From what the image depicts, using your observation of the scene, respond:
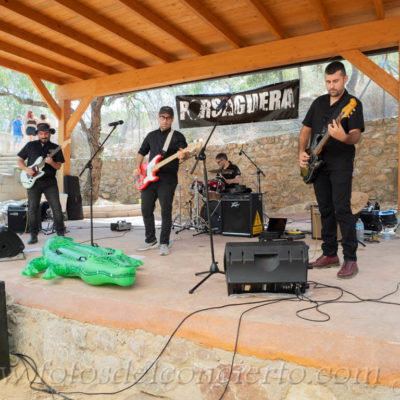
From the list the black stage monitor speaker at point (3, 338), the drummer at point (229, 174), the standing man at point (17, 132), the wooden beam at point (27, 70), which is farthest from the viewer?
the standing man at point (17, 132)

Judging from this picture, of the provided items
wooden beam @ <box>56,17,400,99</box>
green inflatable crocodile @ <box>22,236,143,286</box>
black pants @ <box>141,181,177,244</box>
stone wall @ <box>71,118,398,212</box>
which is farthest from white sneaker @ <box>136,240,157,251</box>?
stone wall @ <box>71,118,398,212</box>

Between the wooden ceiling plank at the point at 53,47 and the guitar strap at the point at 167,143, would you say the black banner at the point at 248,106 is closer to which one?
the wooden ceiling plank at the point at 53,47

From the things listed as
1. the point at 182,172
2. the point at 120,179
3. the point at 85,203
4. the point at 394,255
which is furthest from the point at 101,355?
the point at 120,179

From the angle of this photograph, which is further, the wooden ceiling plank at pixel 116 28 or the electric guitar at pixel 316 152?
the wooden ceiling plank at pixel 116 28

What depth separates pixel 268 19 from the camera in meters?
4.88

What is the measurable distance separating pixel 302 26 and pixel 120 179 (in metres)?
9.81

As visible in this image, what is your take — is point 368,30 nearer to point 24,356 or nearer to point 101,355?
point 101,355

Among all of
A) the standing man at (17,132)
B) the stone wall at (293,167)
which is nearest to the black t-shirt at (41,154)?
the stone wall at (293,167)

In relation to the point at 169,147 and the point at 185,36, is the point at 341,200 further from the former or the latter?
the point at 185,36

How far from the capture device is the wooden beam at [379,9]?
4422 millimetres

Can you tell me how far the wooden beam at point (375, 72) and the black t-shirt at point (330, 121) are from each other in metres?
2.68

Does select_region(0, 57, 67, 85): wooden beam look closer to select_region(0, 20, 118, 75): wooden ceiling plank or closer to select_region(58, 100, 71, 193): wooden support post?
select_region(58, 100, 71, 193): wooden support post

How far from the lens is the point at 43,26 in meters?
5.25

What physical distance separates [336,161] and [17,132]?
1383cm
